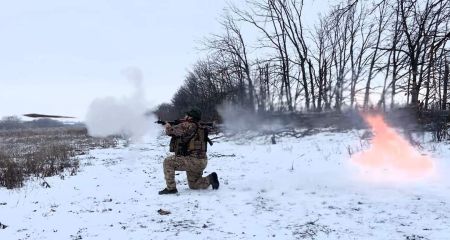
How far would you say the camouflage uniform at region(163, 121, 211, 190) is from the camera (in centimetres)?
998

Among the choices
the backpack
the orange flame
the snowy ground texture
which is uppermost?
the backpack

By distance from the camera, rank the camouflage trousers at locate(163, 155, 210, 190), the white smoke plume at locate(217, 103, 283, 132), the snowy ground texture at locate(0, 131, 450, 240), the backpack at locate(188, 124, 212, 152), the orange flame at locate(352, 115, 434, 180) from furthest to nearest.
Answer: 1. the white smoke plume at locate(217, 103, 283, 132)
2. the orange flame at locate(352, 115, 434, 180)
3. the backpack at locate(188, 124, 212, 152)
4. the camouflage trousers at locate(163, 155, 210, 190)
5. the snowy ground texture at locate(0, 131, 450, 240)

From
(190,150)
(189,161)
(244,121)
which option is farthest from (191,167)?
(244,121)

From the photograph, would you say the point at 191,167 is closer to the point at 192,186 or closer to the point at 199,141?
the point at 192,186

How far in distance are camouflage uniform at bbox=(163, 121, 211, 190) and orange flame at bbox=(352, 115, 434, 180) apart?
385cm

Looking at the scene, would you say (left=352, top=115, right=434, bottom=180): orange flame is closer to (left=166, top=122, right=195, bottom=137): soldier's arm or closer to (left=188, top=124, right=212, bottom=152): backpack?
(left=188, top=124, right=212, bottom=152): backpack

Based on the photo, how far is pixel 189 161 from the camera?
10039 mm

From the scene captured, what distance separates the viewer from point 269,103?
39000 mm

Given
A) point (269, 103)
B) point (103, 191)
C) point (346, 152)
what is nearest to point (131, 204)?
point (103, 191)

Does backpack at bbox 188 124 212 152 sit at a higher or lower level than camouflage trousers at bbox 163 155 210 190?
higher

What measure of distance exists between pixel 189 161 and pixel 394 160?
5.59m

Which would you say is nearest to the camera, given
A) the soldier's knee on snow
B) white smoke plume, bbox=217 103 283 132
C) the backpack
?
the soldier's knee on snow

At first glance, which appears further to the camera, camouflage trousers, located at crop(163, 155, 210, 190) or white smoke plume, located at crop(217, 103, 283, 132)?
white smoke plume, located at crop(217, 103, 283, 132)

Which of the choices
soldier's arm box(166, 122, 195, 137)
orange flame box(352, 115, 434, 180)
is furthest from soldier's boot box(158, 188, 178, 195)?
orange flame box(352, 115, 434, 180)
